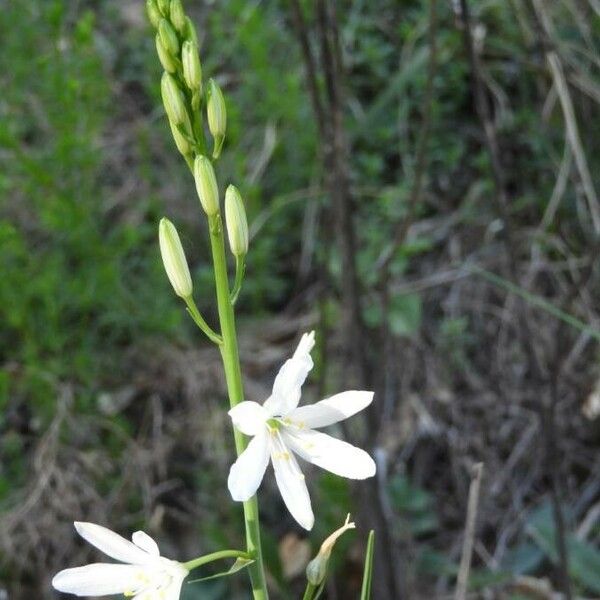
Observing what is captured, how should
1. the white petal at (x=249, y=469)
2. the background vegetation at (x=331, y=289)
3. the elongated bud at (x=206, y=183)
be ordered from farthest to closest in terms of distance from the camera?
the background vegetation at (x=331, y=289) < the elongated bud at (x=206, y=183) < the white petal at (x=249, y=469)

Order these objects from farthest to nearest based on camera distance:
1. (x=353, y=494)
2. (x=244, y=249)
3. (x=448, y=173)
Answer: (x=448, y=173)
(x=353, y=494)
(x=244, y=249)

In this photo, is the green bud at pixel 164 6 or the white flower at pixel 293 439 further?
the green bud at pixel 164 6

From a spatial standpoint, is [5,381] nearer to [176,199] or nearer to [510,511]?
[176,199]

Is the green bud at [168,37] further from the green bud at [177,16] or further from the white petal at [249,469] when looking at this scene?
the white petal at [249,469]

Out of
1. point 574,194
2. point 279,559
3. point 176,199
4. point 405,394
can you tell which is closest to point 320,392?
point 279,559

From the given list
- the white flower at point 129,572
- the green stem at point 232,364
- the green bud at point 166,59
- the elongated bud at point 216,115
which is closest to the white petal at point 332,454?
the green stem at point 232,364

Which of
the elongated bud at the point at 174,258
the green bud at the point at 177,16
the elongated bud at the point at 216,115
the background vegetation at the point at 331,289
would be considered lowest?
the background vegetation at the point at 331,289

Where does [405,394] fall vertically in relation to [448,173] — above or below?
below
